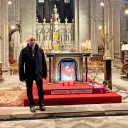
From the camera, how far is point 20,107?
646 centimetres

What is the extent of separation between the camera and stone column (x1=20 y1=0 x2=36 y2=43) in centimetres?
2525

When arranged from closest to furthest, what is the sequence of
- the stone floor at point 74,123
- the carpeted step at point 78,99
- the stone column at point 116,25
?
the stone floor at point 74,123 → the carpeted step at point 78,99 → the stone column at point 116,25

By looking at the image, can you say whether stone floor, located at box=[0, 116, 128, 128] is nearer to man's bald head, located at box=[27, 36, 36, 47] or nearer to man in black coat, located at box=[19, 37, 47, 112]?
man in black coat, located at box=[19, 37, 47, 112]

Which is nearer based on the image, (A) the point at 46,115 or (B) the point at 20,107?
(A) the point at 46,115

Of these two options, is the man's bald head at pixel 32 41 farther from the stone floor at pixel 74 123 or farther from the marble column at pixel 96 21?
the marble column at pixel 96 21

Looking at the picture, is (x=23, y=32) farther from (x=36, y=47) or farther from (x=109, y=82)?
(x=36, y=47)

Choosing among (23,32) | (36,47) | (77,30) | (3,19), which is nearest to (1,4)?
(3,19)

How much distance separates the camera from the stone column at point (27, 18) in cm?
2525

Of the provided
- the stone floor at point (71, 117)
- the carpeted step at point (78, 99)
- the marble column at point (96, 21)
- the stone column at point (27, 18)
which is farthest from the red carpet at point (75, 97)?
the stone column at point (27, 18)

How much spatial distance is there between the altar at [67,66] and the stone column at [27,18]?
1628 centimetres

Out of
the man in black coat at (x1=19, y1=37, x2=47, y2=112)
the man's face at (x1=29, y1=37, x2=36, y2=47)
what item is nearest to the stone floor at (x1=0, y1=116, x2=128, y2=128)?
the man in black coat at (x1=19, y1=37, x2=47, y2=112)

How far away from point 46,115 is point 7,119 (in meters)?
0.86

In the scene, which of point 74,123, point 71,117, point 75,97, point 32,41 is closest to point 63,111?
point 71,117

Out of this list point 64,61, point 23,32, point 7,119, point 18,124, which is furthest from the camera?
point 23,32
